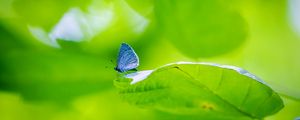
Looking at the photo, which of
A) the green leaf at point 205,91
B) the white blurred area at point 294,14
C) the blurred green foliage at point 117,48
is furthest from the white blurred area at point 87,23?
the green leaf at point 205,91

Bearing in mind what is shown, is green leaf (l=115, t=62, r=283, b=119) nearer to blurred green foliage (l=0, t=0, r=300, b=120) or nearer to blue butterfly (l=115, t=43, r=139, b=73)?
blue butterfly (l=115, t=43, r=139, b=73)

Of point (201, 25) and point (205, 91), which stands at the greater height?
point (201, 25)

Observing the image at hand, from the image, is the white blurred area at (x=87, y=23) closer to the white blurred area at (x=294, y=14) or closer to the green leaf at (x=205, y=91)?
the white blurred area at (x=294, y=14)

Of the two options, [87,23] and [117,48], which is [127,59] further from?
[87,23]

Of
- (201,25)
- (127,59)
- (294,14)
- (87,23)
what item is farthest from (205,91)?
(87,23)

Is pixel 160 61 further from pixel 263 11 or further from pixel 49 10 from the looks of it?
pixel 49 10

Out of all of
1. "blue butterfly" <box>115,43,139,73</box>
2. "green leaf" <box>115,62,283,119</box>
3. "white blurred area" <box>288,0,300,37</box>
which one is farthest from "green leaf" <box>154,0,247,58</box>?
"green leaf" <box>115,62,283,119</box>
